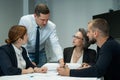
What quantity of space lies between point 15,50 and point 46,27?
0.96 meters

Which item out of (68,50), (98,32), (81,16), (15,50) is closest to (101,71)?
(98,32)

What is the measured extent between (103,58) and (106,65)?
59 mm

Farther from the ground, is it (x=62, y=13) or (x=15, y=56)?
(x=62, y=13)

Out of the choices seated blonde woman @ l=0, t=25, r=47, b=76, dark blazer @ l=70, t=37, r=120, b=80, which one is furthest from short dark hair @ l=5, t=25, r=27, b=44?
dark blazer @ l=70, t=37, r=120, b=80

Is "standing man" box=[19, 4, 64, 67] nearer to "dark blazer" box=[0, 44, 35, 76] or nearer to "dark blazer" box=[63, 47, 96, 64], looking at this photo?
"dark blazer" box=[63, 47, 96, 64]

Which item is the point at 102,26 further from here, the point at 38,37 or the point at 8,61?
the point at 38,37

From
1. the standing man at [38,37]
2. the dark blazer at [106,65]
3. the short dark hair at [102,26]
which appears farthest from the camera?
the standing man at [38,37]

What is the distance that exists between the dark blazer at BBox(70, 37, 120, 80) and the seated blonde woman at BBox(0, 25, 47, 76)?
1.58 ft

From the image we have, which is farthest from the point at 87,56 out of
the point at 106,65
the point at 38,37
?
the point at 106,65

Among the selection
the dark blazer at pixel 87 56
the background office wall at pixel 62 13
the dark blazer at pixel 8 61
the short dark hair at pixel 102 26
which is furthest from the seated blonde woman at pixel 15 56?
the background office wall at pixel 62 13

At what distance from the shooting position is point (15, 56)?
2316 mm

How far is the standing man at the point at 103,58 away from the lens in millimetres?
1886

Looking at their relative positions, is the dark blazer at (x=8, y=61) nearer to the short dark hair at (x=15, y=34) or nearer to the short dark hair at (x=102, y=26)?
the short dark hair at (x=15, y=34)

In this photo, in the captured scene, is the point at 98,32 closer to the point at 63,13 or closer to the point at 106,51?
the point at 106,51
